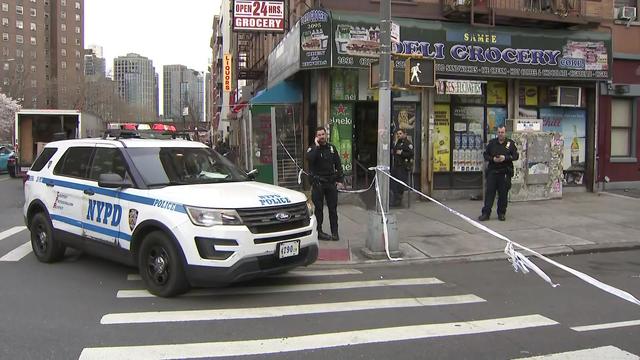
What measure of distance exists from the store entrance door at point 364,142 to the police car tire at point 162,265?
8647mm

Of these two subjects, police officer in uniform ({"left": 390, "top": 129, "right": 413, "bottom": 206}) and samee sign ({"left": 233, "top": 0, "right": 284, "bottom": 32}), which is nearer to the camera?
police officer in uniform ({"left": 390, "top": 129, "right": 413, "bottom": 206})

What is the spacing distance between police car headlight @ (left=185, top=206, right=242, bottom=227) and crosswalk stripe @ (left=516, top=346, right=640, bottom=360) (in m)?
3.06

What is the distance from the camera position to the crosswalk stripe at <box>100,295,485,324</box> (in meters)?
5.54

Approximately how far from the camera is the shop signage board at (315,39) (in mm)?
12977

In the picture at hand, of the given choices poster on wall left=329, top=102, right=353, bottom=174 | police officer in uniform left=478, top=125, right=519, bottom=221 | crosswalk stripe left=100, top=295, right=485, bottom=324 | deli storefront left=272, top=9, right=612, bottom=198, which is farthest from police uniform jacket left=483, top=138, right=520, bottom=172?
crosswalk stripe left=100, top=295, right=485, bottom=324

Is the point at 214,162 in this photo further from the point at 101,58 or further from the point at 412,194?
the point at 101,58

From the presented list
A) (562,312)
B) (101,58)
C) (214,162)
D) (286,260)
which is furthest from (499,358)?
(101,58)

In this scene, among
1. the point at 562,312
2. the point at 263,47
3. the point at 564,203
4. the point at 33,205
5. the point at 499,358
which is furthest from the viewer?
the point at 263,47

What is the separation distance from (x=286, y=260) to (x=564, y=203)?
9849mm

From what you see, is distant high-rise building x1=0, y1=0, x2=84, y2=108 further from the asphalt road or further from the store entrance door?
the asphalt road

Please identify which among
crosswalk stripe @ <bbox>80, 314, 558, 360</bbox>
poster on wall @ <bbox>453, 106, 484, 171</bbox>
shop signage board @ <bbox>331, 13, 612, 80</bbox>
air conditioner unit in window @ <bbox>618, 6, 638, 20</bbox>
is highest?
air conditioner unit in window @ <bbox>618, 6, 638, 20</bbox>

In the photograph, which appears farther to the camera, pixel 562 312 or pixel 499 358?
pixel 562 312

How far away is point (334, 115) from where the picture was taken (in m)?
14.0

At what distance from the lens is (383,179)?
29.0 feet
